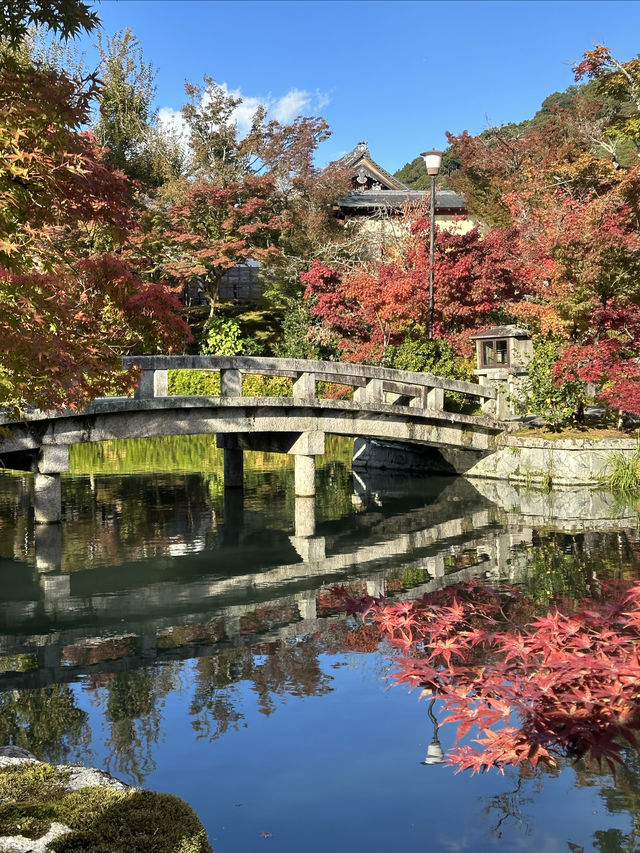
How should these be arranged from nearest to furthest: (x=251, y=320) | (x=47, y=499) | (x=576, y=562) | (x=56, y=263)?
(x=56, y=263), (x=576, y=562), (x=47, y=499), (x=251, y=320)

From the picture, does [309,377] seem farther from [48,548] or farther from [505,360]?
[505,360]

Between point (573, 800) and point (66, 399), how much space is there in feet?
21.1

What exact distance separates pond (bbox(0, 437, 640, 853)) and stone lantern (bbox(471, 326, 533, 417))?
2.48 meters

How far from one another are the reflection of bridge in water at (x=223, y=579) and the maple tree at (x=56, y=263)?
2.18 metres

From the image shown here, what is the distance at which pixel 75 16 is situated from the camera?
4973 millimetres

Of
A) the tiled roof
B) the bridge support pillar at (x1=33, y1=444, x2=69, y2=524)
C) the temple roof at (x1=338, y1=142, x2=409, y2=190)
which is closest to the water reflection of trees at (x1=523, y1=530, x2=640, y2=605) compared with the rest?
the bridge support pillar at (x1=33, y1=444, x2=69, y2=524)

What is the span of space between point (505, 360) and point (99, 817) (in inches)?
589

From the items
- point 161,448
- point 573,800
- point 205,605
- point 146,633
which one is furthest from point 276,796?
point 161,448

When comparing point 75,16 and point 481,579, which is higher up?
point 75,16

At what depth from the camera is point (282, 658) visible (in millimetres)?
6875

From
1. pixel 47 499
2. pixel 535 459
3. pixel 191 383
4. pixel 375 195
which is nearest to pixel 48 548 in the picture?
pixel 47 499

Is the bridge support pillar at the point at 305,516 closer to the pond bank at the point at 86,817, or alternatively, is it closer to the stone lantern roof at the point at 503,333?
the stone lantern roof at the point at 503,333

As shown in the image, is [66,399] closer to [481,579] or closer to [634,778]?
[481,579]

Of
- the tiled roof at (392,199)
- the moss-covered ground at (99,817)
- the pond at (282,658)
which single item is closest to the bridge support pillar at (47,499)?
the pond at (282,658)
